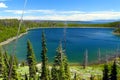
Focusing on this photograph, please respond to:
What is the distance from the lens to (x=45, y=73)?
8012 cm

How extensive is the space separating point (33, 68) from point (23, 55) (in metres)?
77.3

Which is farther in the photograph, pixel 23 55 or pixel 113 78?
pixel 23 55

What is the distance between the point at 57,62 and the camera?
68812 millimetres

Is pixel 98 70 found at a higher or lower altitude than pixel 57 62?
lower

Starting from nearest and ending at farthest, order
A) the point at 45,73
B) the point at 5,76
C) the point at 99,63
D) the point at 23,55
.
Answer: the point at 5,76 → the point at 45,73 → the point at 99,63 → the point at 23,55

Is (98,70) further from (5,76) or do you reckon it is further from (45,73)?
(5,76)

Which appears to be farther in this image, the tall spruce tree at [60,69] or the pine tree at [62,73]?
the tall spruce tree at [60,69]

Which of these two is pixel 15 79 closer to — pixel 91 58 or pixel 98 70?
pixel 98 70

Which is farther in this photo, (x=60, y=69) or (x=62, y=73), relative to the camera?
(x=62, y=73)

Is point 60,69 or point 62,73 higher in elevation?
point 60,69

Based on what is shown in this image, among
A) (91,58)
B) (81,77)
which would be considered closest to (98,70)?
(81,77)

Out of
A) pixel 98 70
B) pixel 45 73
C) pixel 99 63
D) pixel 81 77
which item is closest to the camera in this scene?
pixel 45 73

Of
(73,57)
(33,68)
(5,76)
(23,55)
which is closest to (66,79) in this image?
(5,76)

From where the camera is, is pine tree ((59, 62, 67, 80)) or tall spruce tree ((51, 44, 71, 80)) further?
tall spruce tree ((51, 44, 71, 80))
